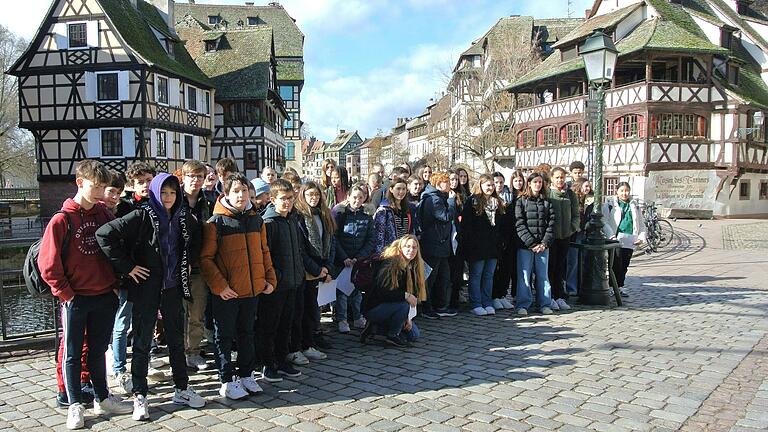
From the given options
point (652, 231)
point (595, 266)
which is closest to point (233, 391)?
point (595, 266)

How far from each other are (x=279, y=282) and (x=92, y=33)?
28432 millimetres

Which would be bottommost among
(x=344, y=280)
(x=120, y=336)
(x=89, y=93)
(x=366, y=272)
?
(x=120, y=336)

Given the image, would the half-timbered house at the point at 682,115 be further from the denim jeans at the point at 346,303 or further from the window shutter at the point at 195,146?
the denim jeans at the point at 346,303

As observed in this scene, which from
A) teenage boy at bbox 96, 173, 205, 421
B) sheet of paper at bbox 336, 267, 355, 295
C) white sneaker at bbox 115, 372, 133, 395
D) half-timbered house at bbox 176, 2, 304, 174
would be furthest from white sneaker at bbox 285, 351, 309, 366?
half-timbered house at bbox 176, 2, 304, 174

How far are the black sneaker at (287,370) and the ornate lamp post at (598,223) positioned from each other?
5348 mm

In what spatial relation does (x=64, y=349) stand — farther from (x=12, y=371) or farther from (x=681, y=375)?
(x=681, y=375)

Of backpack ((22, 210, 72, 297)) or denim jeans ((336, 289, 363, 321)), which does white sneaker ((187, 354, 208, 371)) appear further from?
denim jeans ((336, 289, 363, 321))

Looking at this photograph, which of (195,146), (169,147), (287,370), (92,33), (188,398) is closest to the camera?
(188,398)

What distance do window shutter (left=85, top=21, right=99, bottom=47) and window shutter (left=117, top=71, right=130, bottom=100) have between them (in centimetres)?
188

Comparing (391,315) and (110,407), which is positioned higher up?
(391,315)

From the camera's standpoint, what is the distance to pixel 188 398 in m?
5.16

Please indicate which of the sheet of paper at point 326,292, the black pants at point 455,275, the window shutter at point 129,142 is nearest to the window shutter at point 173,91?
the window shutter at point 129,142

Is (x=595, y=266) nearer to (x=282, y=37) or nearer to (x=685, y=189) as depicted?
(x=685, y=189)

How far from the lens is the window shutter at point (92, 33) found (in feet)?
96.1
